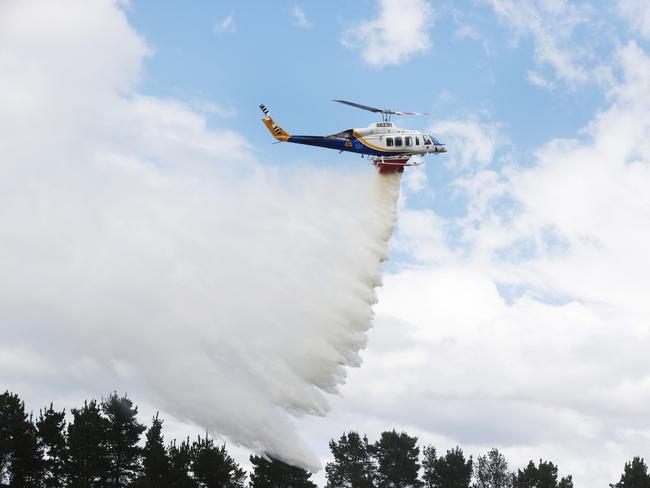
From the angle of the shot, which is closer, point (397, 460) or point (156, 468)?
point (156, 468)

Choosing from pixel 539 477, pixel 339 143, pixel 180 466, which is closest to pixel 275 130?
pixel 339 143

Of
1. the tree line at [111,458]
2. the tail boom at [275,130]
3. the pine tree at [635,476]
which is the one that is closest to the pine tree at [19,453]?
the tree line at [111,458]

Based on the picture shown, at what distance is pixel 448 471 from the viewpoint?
102 metres

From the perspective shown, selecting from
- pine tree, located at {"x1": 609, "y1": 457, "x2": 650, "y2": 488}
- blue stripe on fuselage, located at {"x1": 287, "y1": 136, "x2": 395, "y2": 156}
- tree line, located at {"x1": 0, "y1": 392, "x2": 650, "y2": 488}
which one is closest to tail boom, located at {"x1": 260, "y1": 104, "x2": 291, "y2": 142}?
blue stripe on fuselage, located at {"x1": 287, "y1": 136, "x2": 395, "y2": 156}

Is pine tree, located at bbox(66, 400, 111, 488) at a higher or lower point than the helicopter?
lower

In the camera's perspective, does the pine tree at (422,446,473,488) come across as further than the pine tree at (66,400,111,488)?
Yes

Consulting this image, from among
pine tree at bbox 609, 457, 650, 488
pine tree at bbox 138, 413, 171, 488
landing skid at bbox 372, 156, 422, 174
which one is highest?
landing skid at bbox 372, 156, 422, 174

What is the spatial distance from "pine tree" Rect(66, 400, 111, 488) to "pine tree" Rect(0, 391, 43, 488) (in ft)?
10.4

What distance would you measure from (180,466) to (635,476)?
165 feet

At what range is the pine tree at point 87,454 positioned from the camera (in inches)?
3034

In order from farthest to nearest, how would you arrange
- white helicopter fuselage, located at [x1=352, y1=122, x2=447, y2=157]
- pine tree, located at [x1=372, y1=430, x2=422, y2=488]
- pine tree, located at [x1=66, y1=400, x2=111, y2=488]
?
1. pine tree, located at [x1=372, y1=430, x2=422, y2=488]
2. pine tree, located at [x1=66, y1=400, x2=111, y2=488]
3. white helicopter fuselage, located at [x1=352, y1=122, x2=447, y2=157]

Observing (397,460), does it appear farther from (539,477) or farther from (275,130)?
(275,130)

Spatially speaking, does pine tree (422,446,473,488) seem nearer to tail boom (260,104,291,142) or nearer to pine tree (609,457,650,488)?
pine tree (609,457,650,488)

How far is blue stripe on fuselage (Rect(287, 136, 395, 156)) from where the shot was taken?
70438 mm
